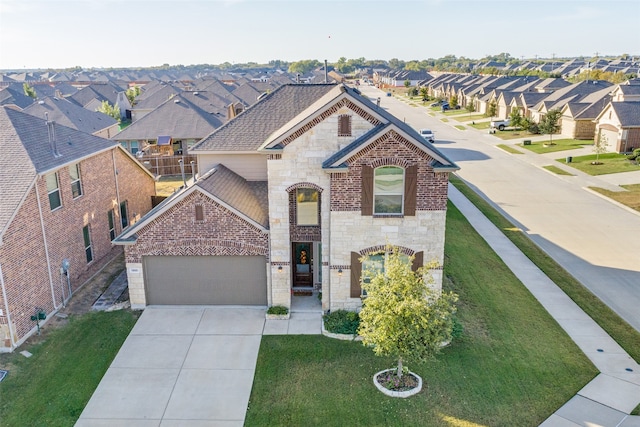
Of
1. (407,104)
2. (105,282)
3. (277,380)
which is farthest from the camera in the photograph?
(407,104)

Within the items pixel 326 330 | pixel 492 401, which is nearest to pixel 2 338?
pixel 326 330

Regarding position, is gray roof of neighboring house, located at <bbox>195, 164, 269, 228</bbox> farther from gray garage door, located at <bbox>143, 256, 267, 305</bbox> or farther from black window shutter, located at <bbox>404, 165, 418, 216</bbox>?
black window shutter, located at <bbox>404, 165, 418, 216</bbox>

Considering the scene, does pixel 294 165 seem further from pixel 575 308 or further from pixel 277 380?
pixel 575 308

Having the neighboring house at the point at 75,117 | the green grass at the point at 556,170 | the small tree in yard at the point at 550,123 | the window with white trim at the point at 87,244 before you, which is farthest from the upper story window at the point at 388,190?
the small tree in yard at the point at 550,123

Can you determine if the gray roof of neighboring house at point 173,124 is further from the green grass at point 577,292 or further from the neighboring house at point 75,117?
the green grass at point 577,292

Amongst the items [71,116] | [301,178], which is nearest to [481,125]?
[71,116]

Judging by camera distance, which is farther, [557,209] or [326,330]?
[557,209]

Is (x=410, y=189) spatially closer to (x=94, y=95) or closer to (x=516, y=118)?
(x=516, y=118)
